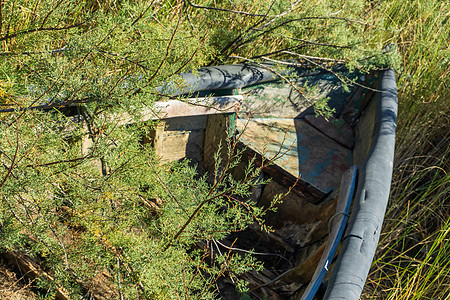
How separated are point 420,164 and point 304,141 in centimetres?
93

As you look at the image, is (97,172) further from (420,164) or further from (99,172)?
(420,164)

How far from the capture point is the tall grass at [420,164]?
8.57ft

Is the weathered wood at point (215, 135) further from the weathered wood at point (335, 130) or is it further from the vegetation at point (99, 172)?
the weathered wood at point (335, 130)

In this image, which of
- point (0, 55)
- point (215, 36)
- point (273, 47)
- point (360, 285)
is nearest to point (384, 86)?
point (273, 47)

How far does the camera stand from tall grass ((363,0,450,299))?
8.57 feet

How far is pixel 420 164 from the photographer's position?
320 centimetres

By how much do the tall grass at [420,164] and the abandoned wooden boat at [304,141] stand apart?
1.26 feet

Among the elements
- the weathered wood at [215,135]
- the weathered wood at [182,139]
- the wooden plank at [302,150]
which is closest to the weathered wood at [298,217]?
the wooden plank at [302,150]

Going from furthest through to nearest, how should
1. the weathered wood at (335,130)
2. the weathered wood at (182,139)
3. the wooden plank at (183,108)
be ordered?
the weathered wood at (335,130)
the weathered wood at (182,139)
the wooden plank at (183,108)

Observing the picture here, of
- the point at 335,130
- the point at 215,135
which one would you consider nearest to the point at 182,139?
the point at 215,135

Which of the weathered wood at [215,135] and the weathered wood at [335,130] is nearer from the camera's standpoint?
the weathered wood at [215,135]

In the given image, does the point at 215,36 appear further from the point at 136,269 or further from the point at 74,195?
the point at 136,269

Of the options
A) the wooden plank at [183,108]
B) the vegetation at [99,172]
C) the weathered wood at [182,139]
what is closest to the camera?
the vegetation at [99,172]

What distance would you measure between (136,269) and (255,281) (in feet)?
2.84
